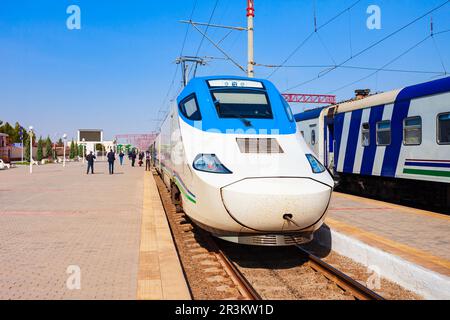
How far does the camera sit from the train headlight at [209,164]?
5.47 m

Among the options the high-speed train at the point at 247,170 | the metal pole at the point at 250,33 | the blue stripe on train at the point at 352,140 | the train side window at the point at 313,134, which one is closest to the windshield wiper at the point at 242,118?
the high-speed train at the point at 247,170

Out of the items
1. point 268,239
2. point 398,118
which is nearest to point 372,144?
point 398,118

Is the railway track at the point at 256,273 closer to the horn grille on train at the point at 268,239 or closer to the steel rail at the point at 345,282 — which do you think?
the steel rail at the point at 345,282

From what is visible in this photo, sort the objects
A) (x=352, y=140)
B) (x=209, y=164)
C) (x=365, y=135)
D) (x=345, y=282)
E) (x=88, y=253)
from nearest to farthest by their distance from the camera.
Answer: (x=345, y=282)
(x=209, y=164)
(x=88, y=253)
(x=365, y=135)
(x=352, y=140)

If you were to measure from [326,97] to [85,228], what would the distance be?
57.4 meters

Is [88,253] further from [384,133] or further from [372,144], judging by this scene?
[372,144]

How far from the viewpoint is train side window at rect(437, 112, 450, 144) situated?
970cm

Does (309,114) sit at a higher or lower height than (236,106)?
higher

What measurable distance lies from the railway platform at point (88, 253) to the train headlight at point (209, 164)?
133 cm

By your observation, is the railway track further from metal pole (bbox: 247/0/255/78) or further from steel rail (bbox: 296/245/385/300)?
metal pole (bbox: 247/0/255/78)

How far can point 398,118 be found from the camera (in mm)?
11453

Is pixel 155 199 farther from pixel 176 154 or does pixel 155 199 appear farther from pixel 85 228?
pixel 176 154

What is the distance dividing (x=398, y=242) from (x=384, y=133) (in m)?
6.17
